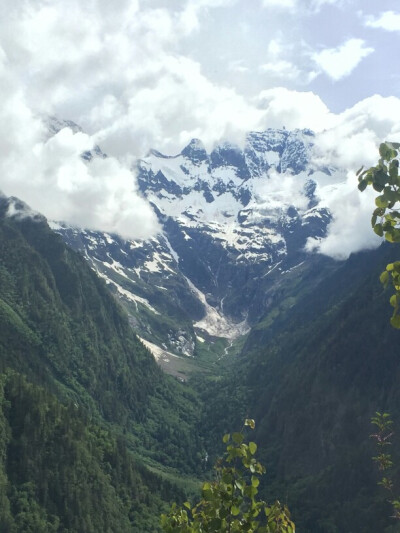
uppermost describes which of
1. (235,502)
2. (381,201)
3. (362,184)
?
(362,184)

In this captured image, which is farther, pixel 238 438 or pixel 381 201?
pixel 238 438

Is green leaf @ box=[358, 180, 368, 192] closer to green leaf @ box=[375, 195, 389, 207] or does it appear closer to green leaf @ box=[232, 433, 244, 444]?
green leaf @ box=[375, 195, 389, 207]

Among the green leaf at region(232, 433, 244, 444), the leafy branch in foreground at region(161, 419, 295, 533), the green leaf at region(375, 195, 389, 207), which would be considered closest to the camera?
the green leaf at region(375, 195, 389, 207)

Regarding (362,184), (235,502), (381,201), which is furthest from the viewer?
(235,502)

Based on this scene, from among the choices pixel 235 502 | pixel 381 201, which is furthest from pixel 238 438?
pixel 381 201

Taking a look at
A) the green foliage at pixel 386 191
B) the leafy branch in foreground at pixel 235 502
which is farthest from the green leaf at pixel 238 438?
the green foliage at pixel 386 191

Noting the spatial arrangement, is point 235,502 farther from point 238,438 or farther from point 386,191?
point 386,191

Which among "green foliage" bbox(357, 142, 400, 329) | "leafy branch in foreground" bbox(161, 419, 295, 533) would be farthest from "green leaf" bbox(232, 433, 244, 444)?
"green foliage" bbox(357, 142, 400, 329)

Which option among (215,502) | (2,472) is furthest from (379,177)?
(2,472)

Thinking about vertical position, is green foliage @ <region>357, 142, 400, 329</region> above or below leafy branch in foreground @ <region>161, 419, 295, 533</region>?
above

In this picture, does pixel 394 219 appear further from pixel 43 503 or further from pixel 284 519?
pixel 43 503

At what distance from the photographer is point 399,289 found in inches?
482

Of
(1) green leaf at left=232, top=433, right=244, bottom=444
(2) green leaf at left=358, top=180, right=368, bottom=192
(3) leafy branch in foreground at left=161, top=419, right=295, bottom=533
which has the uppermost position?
(2) green leaf at left=358, top=180, right=368, bottom=192

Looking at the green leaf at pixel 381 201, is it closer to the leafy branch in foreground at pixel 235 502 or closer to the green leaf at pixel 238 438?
the leafy branch in foreground at pixel 235 502
